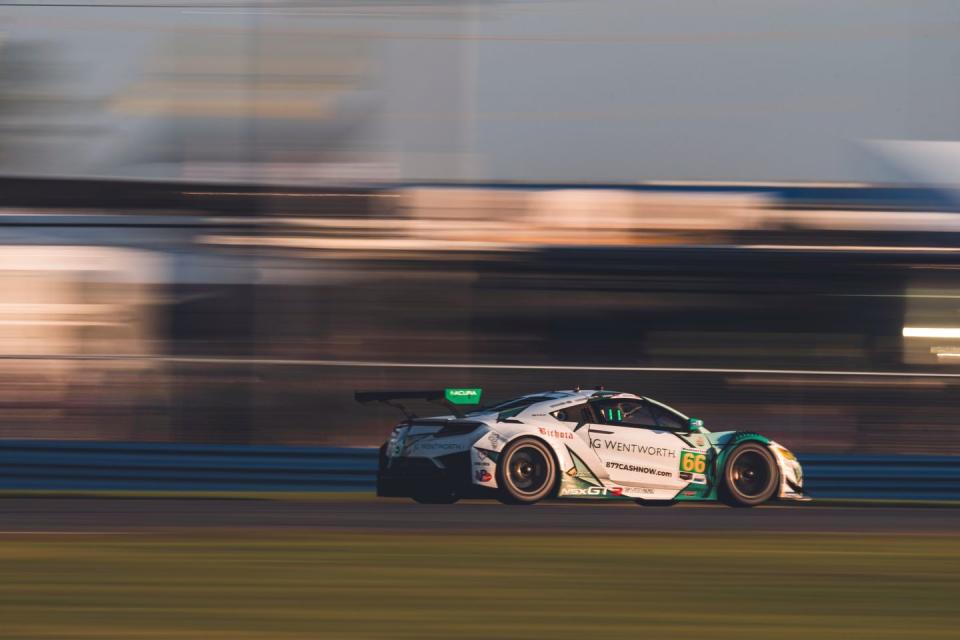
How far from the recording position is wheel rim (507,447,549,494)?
11.2 meters

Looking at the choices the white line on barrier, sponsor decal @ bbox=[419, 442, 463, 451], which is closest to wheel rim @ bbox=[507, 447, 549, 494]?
sponsor decal @ bbox=[419, 442, 463, 451]

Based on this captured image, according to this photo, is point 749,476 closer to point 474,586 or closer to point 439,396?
point 439,396

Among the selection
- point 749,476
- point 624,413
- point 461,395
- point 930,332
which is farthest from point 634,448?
point 930,332

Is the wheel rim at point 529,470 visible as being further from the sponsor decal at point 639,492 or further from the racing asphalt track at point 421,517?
the sponsor decal at point 639,492

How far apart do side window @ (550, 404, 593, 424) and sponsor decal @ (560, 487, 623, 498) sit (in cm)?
53

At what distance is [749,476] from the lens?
1171 cm

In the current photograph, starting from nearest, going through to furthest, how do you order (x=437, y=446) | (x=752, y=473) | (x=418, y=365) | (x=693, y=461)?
(x=437, y=446), (x=693, y=461), (x=752, y=473), (x=418, y=365)

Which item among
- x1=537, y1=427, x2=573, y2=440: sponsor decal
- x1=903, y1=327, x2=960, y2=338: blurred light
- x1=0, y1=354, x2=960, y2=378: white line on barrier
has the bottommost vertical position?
x1=537, y1=427, x2=573, y2=440: sponsor decal

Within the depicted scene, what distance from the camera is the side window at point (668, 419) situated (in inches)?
460

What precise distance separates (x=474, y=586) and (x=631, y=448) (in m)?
4.45

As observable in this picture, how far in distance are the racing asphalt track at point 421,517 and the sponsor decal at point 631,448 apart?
43 cm

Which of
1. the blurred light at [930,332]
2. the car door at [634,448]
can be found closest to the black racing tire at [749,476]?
the car door at [634,448]

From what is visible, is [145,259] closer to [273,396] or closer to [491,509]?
[273,396]

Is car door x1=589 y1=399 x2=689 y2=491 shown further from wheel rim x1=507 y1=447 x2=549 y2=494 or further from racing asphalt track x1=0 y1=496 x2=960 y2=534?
wheel rim x1=507 y1=447 x2=549 y2=494
